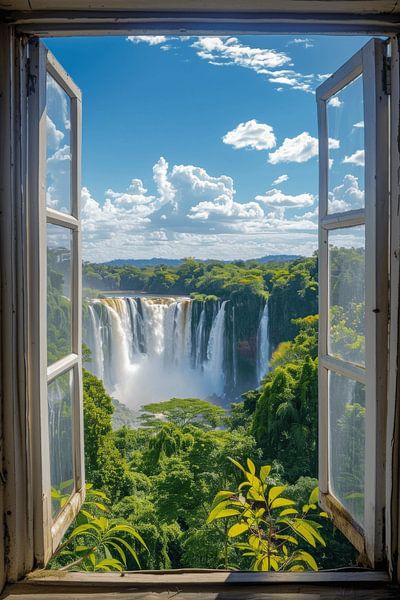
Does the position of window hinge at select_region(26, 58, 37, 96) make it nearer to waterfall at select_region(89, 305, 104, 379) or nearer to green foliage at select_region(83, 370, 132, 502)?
green foliage at select_region(83, 370, 132, 502)

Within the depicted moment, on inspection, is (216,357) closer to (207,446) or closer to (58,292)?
(207,446)

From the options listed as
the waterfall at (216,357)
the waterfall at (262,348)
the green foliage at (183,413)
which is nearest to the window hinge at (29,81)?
the green foliage at (183,413)

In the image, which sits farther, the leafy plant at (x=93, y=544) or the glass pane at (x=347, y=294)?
the leafy plant at (x=93, y=544)

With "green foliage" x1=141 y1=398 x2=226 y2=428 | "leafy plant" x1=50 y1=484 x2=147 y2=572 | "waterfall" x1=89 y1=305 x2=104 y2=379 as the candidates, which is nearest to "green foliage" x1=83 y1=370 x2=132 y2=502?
"leafy plant" x1=50 y1=484 x2=147 y2=572

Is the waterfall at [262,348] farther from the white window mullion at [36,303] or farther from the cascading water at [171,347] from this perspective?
the white window mullion at [36,303]

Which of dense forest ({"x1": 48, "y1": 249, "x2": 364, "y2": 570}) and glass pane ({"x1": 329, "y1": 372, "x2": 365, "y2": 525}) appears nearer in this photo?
glass pane ({"x1": 329, "y1": 372, "x2": 365, "y2": 525})
